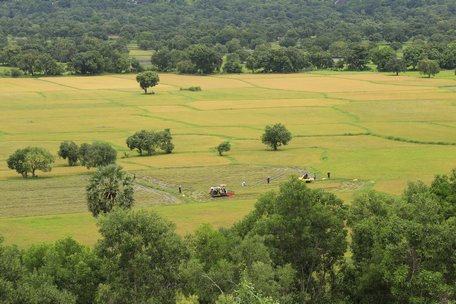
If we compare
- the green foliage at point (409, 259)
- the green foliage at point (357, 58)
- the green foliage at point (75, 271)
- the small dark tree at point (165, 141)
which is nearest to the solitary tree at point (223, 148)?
the small dark tree at point (165, 141)

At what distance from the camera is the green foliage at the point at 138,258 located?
3400 cm

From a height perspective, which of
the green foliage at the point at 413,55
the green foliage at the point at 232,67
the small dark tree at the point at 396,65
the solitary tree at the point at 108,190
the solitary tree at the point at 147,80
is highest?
the green foliage at the point at 413,55

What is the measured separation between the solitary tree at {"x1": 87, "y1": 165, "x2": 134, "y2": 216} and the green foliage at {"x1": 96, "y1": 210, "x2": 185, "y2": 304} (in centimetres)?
1412

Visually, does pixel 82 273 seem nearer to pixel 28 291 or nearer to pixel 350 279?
pixel 28 291

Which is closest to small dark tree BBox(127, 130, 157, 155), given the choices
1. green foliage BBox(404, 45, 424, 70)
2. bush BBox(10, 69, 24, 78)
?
bush BBox(10, 69, 24, 78)

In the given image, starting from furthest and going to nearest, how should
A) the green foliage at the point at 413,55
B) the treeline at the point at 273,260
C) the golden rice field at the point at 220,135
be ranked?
the green foliage at the point at 413,55 < the golden rice field at the point at 220,135 < the treeline at the point at 273,260

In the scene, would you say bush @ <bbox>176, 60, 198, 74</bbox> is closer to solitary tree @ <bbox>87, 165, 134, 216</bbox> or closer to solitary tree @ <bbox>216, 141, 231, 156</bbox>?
solitary tree @ <bbox>216, 141, 231, 156</bbox>

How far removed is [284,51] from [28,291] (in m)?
157

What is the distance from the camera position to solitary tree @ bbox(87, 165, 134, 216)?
49.8 meters

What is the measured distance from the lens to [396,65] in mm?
174500

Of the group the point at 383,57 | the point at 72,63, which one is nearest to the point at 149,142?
the point at 72,63

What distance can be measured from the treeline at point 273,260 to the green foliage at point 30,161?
34.9m

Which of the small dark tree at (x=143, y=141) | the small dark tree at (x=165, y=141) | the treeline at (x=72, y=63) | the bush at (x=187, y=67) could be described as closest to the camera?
the small dark tree at (x=143, y=141)

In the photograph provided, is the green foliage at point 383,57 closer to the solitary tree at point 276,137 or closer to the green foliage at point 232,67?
the green foliage at point 232,67
